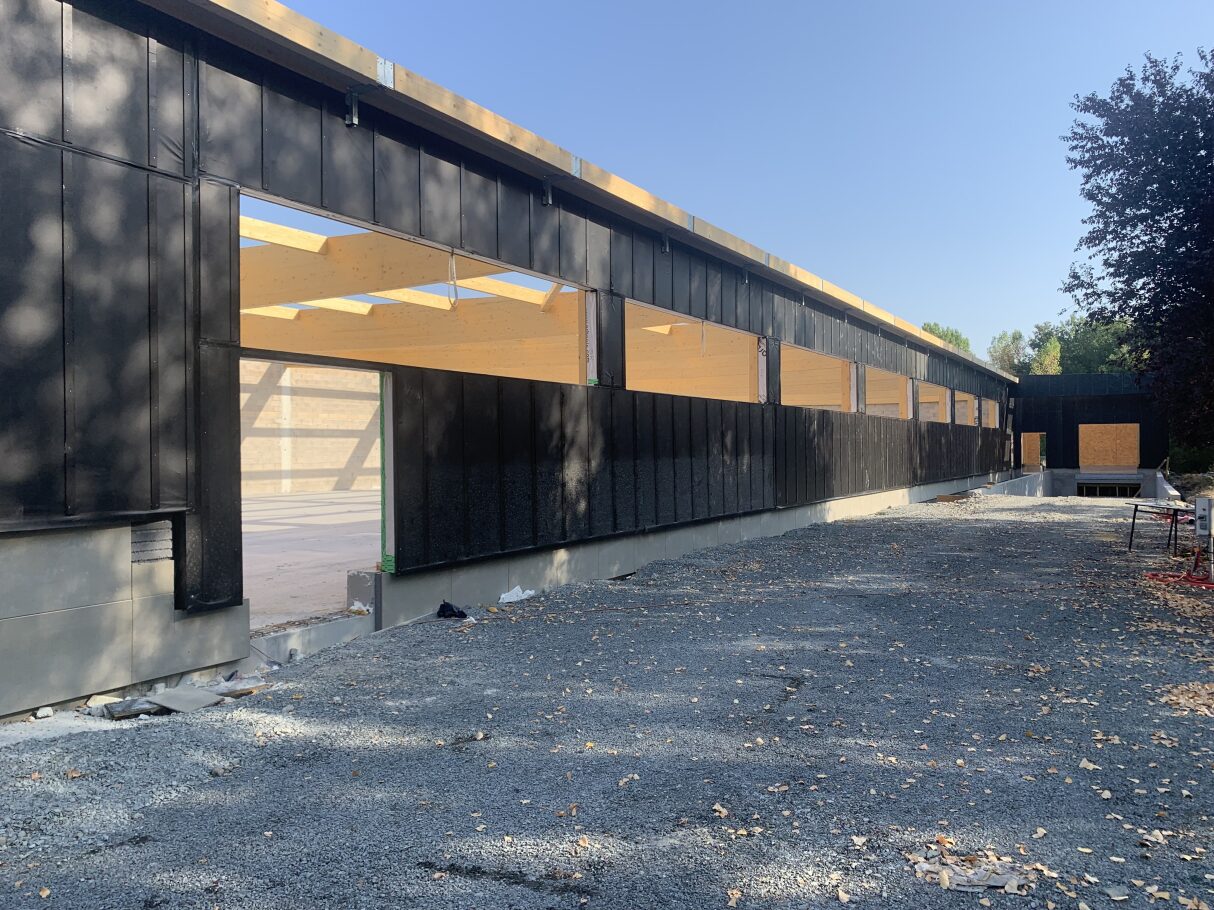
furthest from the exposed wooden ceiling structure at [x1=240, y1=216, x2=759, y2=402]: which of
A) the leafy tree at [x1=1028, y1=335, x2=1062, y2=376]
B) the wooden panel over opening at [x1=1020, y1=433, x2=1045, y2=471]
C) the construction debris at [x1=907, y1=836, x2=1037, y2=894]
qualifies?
the leafy tree at [x1=1028, y1=335, x2=1062, y2=376]

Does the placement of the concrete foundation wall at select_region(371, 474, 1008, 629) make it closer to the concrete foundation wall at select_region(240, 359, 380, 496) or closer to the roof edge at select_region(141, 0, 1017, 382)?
the roof edge at select_region(141, 0, 1017, 382)

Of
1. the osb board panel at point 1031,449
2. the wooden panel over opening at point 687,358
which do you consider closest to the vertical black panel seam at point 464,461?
the wooden panel over opening at point 687,358

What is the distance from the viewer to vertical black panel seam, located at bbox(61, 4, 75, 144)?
435cm

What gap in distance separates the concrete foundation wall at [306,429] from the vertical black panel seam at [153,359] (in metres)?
18.8

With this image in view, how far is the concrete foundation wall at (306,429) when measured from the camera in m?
23.6

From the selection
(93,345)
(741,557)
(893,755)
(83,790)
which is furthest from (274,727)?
(741,557)

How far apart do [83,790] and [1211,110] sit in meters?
12.7

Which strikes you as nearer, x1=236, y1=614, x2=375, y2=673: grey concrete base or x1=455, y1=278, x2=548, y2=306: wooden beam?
x1=236, y1=614, x2=375, y2=673: grey concrete base

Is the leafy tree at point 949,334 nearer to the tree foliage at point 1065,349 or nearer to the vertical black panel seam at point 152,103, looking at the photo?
the tree foliage at point 1065,349

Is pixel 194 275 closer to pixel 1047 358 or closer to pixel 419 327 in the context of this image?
pixel 419 327

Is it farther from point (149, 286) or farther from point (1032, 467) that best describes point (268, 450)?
point (1032, 467)

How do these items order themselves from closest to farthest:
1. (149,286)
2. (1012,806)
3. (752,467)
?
1. (1012,806)
2. (149,286)
3. (752,467)

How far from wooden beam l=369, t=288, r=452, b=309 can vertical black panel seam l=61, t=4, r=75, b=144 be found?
8.79 meters

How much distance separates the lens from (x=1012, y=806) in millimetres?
3221
